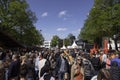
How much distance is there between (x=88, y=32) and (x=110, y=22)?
730 cm

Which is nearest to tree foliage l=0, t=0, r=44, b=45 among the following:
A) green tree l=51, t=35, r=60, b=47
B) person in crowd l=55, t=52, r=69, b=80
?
person in crowd l=55, t=52, r=69, b=80

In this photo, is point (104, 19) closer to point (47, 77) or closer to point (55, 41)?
point (47, 77)

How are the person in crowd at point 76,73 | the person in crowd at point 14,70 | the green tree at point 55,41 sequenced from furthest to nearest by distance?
the green tree at point 55,41 < the person in crowd at point 14,70 < the person in crowd at point 76,73

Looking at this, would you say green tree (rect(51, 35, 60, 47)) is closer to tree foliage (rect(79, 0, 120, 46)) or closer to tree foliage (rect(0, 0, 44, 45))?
tree foliage (rect(79, 0, 120, 46))

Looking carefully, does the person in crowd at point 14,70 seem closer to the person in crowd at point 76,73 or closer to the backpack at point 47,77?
the person in crowd at point 76,73

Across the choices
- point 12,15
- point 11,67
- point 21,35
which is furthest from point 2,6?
point 11,67

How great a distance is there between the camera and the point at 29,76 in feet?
33.9

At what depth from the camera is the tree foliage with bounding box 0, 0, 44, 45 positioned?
189 feet

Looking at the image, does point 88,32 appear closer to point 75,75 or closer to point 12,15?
point 12,15

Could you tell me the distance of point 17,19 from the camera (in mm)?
59094

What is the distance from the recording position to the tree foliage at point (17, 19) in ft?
189

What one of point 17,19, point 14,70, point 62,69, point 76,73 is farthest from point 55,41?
point 76,73

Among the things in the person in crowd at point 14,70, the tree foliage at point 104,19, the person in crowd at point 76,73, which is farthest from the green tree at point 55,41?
the person in crowd at point 76,73

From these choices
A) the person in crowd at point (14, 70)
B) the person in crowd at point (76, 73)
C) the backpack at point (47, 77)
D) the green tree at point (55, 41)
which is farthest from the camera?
the green tree at point (55, 41)
